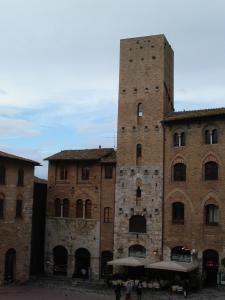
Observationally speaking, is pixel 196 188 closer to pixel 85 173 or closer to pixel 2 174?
pixel 85 173

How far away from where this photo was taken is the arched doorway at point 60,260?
40500mm

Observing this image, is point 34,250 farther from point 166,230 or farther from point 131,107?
point 131,107

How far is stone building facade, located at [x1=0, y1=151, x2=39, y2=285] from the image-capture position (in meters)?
35.3

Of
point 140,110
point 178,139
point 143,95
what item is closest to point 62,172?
point 140,110

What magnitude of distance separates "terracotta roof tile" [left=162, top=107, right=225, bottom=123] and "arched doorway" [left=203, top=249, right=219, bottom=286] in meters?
10.3

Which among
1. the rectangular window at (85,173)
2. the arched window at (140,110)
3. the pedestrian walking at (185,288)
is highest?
the arched window at (140,110)

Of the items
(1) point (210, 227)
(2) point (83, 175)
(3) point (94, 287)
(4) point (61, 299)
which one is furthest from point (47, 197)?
(1) point (210, 227)

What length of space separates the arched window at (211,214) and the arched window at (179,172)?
3.00m

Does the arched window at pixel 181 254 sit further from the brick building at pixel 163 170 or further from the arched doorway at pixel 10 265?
the arched doorway at pixel 10 265

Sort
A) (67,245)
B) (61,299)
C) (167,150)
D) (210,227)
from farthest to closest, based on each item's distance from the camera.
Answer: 1. (67,245)
2. (167,150)
3. (210,227)
4. (61,299)

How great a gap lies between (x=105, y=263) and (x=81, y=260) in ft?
7.83

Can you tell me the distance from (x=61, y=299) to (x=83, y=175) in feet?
42.1

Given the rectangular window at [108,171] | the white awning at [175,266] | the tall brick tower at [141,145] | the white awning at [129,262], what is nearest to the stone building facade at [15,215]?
the rectangular window at [108,171]

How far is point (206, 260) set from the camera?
112 ft
